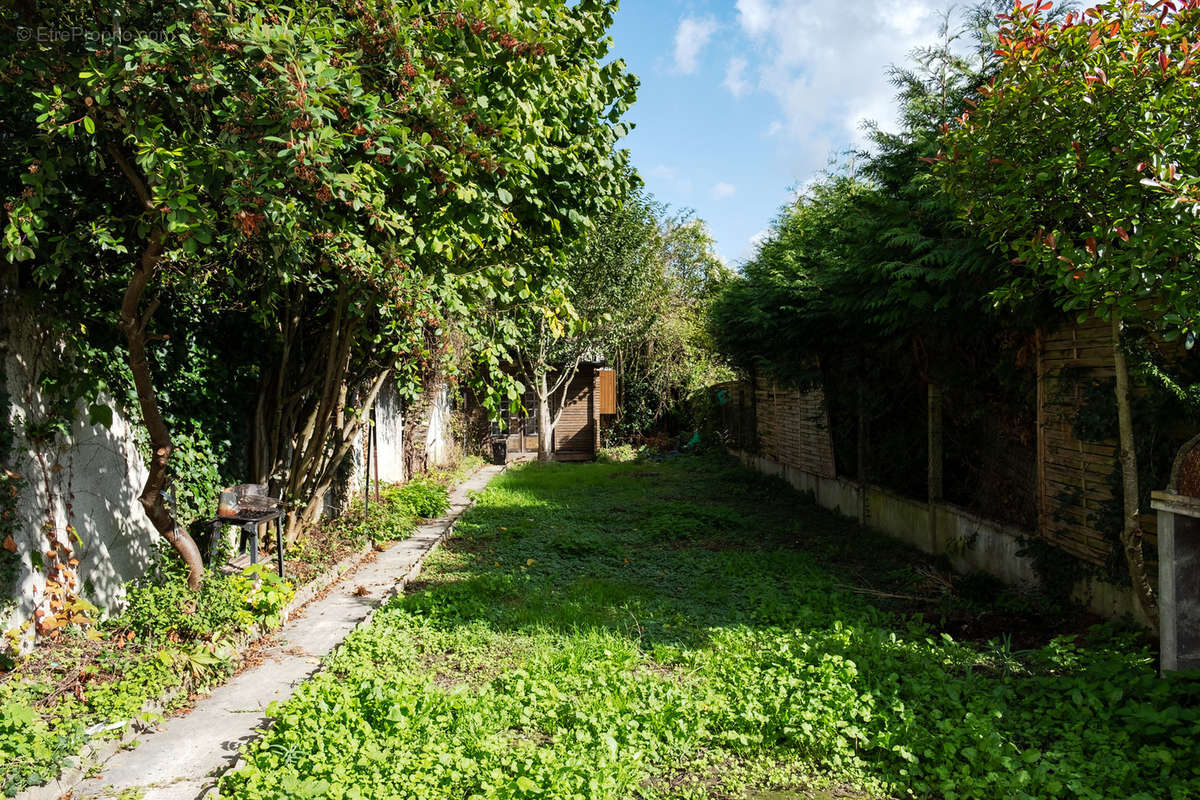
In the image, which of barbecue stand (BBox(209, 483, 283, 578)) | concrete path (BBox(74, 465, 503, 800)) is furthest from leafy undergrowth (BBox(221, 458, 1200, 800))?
barbecue stand (BBox(209, 483, 283, 578))

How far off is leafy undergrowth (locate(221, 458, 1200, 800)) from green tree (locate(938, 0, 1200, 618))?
1234 millimetres

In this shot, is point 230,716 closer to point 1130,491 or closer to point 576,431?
point 1130,491

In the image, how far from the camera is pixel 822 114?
9117 millimetres

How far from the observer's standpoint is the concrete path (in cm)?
318

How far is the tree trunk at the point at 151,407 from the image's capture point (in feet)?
13.1

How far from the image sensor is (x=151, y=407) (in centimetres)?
452

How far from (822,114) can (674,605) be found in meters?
6.51

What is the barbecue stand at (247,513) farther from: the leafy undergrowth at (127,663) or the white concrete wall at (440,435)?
the white concrete wall at (440,435)

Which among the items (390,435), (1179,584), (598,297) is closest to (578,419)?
(598,297)

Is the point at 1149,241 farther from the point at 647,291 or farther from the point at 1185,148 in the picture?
the point at 647,291

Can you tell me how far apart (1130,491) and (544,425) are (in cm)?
1504

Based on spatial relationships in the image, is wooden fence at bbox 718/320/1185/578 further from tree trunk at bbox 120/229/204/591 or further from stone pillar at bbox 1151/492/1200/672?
tree trunk at bbox 120/229/204/591

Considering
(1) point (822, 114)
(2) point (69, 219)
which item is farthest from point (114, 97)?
(1) point (822, 114)

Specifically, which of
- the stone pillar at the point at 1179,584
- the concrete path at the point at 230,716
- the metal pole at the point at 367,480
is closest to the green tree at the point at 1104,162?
the stone pillar at the point at 1179,584
